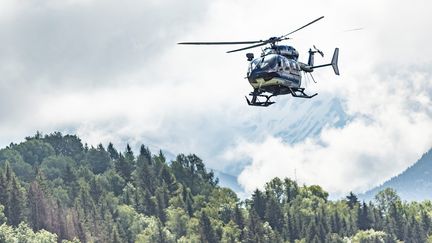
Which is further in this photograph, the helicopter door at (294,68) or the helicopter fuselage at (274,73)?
the helicopter door at (294,68)

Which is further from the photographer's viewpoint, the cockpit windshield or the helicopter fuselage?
the cockpit windshield

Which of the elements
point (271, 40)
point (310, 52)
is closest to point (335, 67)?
point (310, 52)

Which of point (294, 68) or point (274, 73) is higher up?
point (294, 68)

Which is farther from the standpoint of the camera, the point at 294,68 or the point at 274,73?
the point at 294,68

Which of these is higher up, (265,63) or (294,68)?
(294,68)

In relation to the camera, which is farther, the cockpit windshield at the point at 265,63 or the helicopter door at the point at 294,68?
the helicopter door at the point at 294,68

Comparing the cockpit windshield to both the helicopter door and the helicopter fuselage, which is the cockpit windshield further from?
the helicopter door

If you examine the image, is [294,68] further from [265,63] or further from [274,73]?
[274,73]

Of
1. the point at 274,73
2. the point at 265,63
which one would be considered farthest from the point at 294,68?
the point at 274,73

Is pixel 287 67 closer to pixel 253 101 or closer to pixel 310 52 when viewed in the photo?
pixel 253 101

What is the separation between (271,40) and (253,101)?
6.79m

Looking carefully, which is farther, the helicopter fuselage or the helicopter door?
the helicopter door

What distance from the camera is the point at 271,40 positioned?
4035 inches

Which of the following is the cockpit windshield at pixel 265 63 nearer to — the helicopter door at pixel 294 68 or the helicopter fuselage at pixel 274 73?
the helicopter fuselage at pixel 274 73
